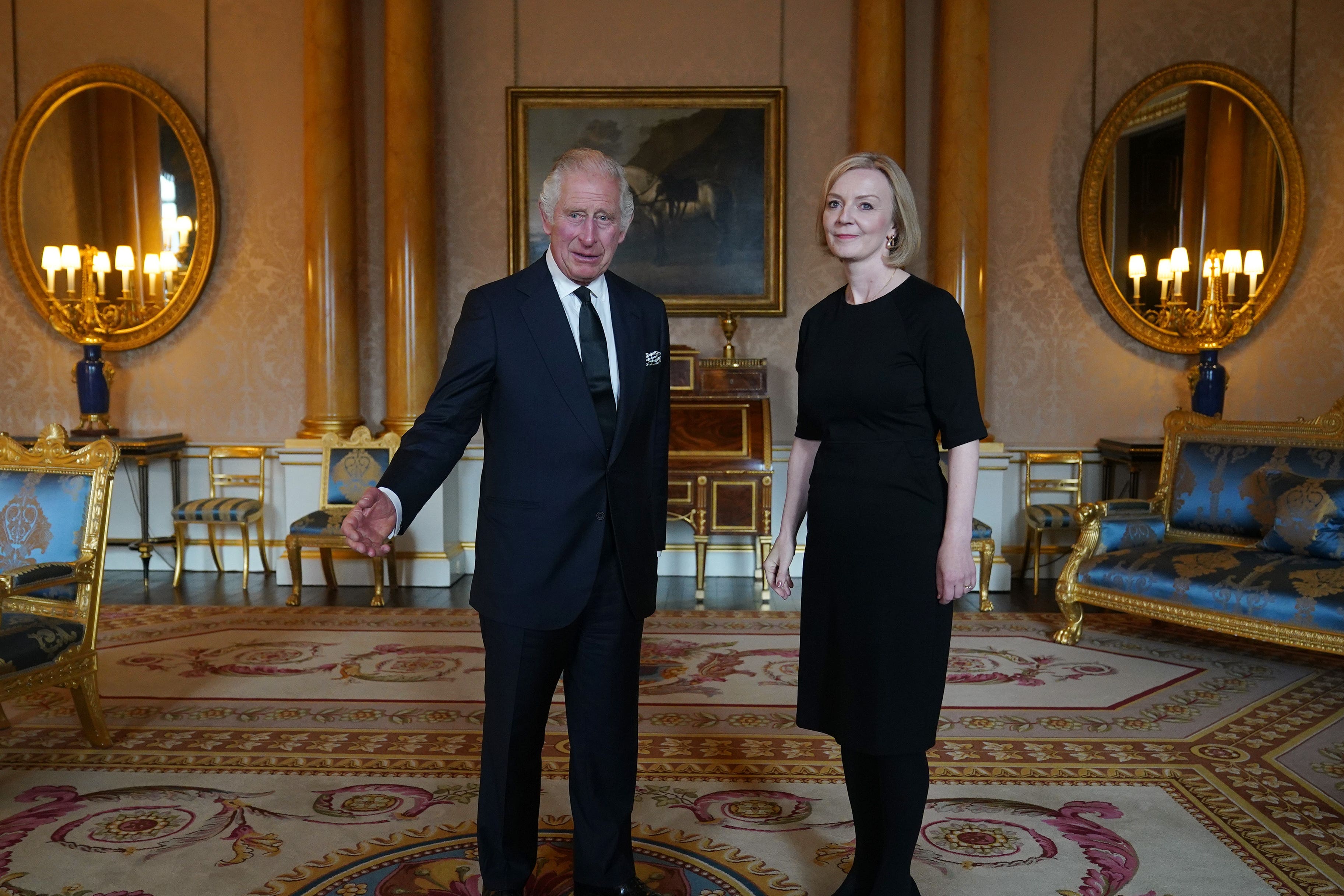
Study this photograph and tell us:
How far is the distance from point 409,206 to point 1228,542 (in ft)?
15.8

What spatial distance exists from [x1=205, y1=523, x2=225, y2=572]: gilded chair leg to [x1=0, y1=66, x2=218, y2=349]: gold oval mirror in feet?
4.43

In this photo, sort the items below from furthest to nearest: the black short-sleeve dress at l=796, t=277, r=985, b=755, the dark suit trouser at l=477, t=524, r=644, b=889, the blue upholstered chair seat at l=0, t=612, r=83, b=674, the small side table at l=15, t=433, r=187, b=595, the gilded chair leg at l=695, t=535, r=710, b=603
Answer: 1. the small side table at l=15, t=433, r=187, b=595
2. the gilded chair leg at l=695, t=535, r=710, b=603
3. the blue upholstered chair seat at l=0, t=612, r=83, b=674
4. the dark suit trouser at l=477, t=524, r=644, b=889
5. the black short-sleeve dress at l=796, t=277, r=985, b=755

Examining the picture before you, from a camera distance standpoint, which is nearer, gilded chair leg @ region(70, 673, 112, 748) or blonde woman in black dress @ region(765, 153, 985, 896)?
blonde woman in black dress @ region(765, 153, 985, 896)

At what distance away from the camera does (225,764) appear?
3.19 meters

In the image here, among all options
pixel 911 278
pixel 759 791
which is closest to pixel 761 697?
pixel 759 791

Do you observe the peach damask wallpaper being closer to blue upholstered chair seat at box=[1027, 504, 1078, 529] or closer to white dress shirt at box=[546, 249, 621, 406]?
blue upholstered chair seat at box=[1027, 504, 1078, 529]

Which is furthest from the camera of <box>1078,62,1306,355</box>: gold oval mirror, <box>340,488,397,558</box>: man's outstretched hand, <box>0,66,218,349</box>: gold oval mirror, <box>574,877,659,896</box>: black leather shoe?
<box>0,66,218,349</box>: gold oval mirror

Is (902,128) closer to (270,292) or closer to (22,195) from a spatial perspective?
(270,292)

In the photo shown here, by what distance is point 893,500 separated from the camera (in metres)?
2.05

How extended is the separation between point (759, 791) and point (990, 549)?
2918 millimetres

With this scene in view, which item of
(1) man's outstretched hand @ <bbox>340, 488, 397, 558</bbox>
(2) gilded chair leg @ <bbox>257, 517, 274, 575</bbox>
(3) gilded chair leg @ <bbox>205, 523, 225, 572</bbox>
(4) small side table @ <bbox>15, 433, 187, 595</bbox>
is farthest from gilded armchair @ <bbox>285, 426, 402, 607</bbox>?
(1) man's outstretched hand @ <bbox>340, 488, 397, 558</bbox>

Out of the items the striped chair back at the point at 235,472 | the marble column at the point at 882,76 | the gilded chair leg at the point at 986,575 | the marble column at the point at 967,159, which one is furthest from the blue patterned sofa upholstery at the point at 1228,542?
the striped chair back at the point at 235,472

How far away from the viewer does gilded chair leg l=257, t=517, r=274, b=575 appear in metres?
6.43

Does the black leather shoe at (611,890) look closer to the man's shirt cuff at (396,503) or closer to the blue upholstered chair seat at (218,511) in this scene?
the man's shirt cuff at (396,503)
